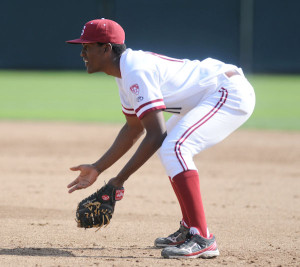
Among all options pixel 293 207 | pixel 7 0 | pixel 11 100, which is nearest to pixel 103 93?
pixel 11 100

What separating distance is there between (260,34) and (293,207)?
674 inches

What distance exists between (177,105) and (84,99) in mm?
11468

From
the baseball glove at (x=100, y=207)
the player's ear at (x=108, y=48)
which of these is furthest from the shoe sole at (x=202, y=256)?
the player's ear at (x=108, y=48)

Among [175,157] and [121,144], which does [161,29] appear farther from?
[175,157]

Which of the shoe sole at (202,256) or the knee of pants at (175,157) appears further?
the shoe sole at (202,256)

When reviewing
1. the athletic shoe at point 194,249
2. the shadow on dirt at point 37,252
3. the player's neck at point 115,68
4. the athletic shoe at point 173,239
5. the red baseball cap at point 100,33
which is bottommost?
the athletic shoe at point 173,239

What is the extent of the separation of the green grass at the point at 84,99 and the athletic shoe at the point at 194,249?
6959 millimetres

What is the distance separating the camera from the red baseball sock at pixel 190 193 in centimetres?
365

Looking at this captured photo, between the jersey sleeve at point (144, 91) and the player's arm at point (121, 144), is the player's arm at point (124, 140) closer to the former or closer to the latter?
the player's arm at point (121, 144)

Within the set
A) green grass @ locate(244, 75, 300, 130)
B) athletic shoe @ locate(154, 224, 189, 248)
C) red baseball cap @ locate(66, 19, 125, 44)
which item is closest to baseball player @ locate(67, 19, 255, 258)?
red baseball cap @ locate(66, 19, 125, 44)

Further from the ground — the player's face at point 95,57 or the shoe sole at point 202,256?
the player's face at point 95,57

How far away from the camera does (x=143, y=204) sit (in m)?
5.63

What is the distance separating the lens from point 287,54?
2203 cm

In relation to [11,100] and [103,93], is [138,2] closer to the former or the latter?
[103,93]
